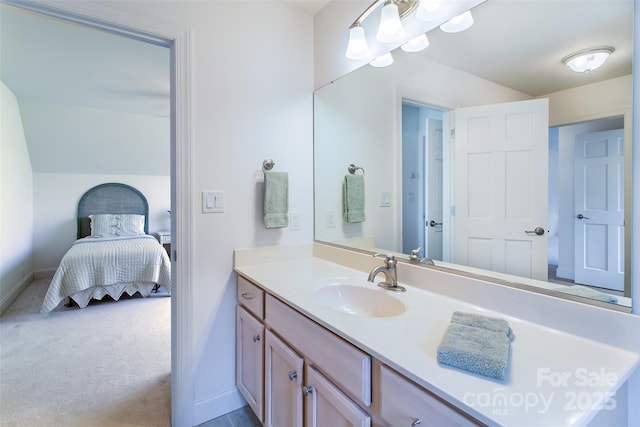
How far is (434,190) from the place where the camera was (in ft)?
4.55

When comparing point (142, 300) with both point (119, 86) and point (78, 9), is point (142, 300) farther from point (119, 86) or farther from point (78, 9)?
point (78, 9)

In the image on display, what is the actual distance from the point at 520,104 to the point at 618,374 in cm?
82

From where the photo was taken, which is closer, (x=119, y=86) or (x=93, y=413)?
(x=93, y=413)

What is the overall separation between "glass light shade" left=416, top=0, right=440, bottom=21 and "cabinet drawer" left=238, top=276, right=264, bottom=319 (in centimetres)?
138

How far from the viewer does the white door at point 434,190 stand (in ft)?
4.43

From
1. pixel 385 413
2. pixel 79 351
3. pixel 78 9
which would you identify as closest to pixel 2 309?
pixel 79 351

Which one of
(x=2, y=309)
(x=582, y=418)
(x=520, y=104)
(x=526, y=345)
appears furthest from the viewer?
(x=2, y=309)

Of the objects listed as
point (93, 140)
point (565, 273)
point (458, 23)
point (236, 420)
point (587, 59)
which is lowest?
point (236, 420)

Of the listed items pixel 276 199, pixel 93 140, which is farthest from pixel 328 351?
pixel 93 140

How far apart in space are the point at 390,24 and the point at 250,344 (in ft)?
5.35

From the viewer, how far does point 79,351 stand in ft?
7.98

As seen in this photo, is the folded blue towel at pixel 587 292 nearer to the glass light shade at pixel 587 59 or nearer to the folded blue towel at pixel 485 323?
the folded blue towel at pixel 485 323

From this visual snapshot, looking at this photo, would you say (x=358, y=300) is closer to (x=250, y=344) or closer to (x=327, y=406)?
(x=327, y=406)

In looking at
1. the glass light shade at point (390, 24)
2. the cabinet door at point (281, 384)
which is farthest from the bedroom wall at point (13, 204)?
the glass light shade at point (390, 24)
